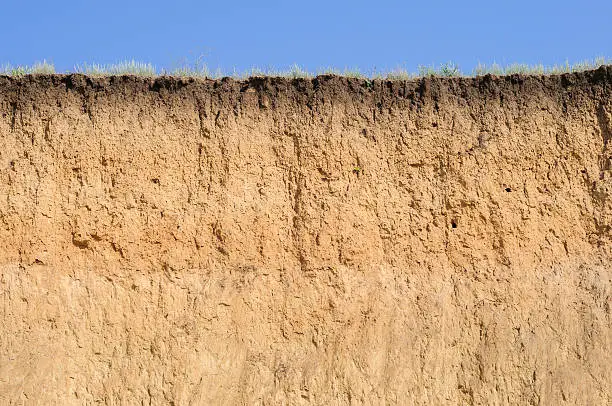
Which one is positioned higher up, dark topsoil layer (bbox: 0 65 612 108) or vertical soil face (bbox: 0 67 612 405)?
dark topsoil layer (bbox: 0 65 612 108)

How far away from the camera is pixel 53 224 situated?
349 inches

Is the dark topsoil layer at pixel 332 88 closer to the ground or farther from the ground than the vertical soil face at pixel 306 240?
farther from the ground

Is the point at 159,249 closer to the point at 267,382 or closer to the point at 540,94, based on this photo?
the point at 267,382

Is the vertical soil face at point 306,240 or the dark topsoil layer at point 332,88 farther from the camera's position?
the dark topsoil layer at point 332,88

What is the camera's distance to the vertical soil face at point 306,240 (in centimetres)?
859

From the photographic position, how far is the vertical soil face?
28.2 ft

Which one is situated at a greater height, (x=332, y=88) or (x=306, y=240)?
(x=332, y=88)

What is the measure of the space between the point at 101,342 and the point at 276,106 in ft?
10.7

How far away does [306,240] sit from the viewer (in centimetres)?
901

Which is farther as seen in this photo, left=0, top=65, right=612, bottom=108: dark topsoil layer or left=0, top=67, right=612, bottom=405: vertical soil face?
left=0, top=65, right=612, bottom=108: dark topsoil layer

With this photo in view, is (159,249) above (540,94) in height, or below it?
below

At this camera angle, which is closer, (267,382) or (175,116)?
(267,382)

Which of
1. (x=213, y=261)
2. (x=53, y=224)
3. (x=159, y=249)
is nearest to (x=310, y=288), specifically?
(x=213, y=261)

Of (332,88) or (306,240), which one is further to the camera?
(332,88)
